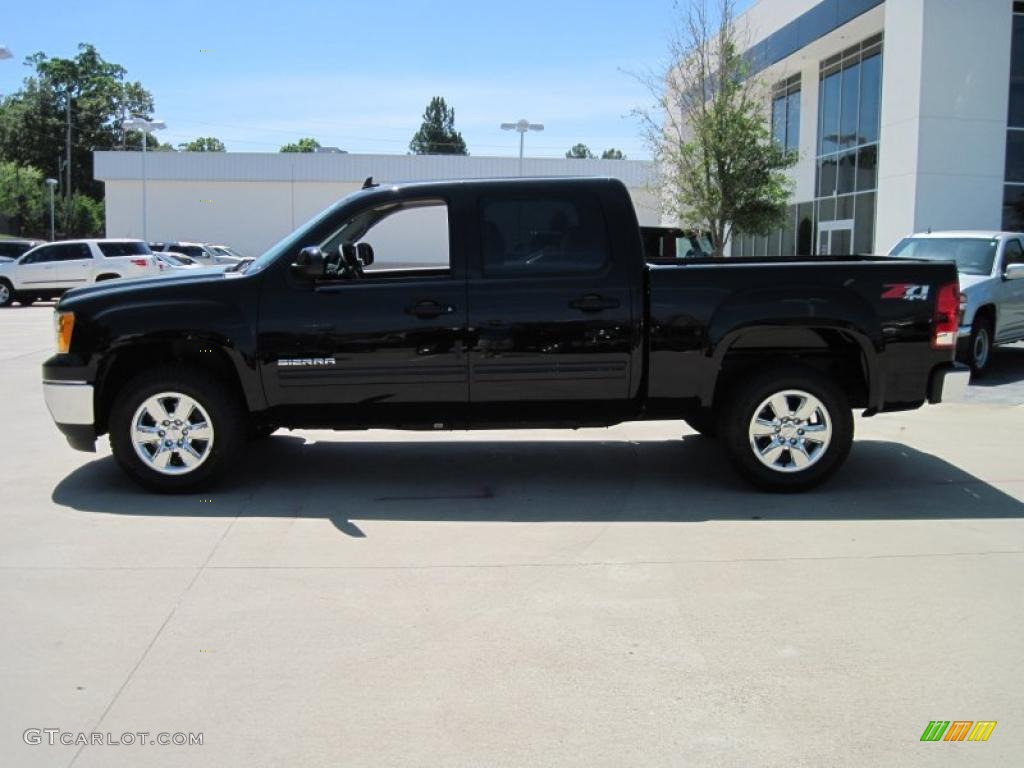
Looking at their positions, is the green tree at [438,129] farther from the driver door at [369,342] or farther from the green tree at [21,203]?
the driver door at [369,342]

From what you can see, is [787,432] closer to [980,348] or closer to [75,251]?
[980,348]

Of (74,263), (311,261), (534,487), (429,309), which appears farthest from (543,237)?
(74,263)

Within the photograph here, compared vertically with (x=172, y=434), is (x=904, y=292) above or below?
above

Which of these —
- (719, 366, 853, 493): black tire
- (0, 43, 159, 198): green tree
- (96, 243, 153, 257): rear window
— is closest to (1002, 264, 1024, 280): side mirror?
(719, 366, 853, 493): black tire

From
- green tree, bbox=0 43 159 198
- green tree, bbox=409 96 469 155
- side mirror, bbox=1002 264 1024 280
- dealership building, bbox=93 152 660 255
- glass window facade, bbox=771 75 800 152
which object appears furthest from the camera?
green tree, bbox=409 96 469 155

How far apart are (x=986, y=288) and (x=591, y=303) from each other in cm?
823

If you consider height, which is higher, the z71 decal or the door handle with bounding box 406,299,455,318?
the z71 decal

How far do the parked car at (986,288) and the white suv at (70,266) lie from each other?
2124 centimetres

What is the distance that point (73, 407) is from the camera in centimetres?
634

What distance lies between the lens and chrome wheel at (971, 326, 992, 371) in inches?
487

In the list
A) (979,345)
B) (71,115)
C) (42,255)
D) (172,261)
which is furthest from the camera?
(71,115)

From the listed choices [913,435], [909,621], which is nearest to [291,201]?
[913,435]

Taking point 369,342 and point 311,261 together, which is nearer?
point 311,261

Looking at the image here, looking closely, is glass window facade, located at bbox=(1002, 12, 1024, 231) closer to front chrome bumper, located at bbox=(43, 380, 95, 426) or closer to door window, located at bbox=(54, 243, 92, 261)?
front chrome bumper, located at bbox=(43, 380, 95, 426)
